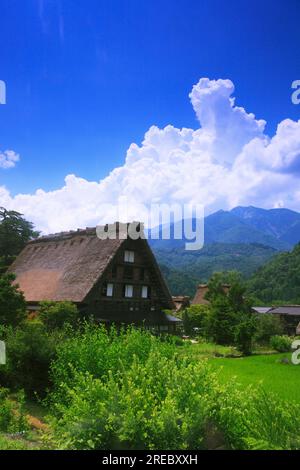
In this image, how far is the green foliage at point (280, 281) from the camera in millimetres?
86125

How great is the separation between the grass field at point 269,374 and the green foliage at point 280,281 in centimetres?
6011

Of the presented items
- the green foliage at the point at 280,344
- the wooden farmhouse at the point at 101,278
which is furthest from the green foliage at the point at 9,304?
the green foliage at the point at 280,344

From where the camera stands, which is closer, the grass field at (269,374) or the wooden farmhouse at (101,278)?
the grass field at (269,374)

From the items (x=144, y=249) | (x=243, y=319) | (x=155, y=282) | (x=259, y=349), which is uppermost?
(x=144, y=249)

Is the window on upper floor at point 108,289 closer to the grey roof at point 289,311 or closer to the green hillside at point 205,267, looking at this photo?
the grey roof at point 289,311

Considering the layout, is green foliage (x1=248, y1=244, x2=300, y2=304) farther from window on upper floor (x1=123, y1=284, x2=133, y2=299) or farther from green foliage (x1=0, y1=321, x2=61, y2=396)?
green foliage (x1=0, y1=321, x2=61, y2=396)

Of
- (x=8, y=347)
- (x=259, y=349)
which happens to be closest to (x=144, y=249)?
(x=259, y=349)

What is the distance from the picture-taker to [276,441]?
566cm

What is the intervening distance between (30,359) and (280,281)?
83391mm

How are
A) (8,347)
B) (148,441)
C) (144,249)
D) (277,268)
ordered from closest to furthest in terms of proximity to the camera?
(148,441) < (8,347) < (144,249) < (277,268)

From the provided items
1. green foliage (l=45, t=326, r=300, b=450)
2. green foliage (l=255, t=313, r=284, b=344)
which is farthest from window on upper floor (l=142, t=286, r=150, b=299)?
green foliage (l=45, t=326, r=300, b=450)
